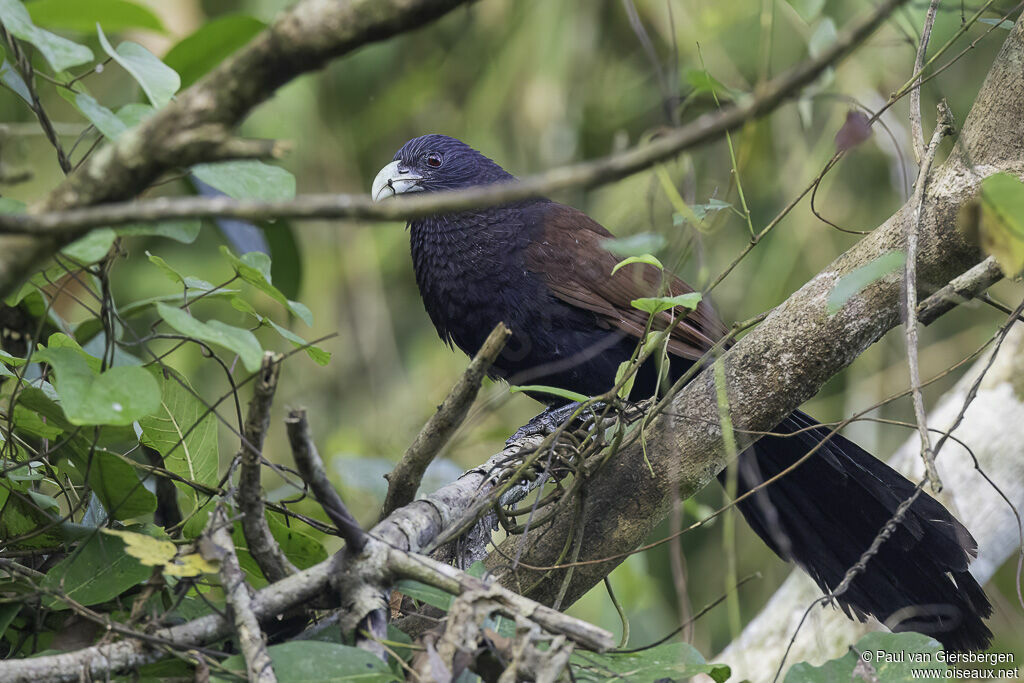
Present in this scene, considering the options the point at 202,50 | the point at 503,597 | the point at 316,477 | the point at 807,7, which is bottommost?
the point at 503,597

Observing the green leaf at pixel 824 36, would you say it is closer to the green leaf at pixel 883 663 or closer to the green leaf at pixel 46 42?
the green leaf at pixel 883 663

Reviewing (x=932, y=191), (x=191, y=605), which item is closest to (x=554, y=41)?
(x=932, y=191)

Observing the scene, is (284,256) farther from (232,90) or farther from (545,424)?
(232,90)

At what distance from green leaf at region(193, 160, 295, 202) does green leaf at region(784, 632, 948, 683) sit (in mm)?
967

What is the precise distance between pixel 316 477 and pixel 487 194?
1.76ft

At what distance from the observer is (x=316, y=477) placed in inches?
44.4

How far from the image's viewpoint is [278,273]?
9.02 ft

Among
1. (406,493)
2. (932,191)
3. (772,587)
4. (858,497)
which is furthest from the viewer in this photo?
(772,587)

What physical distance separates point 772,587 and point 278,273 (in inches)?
Answer: 121

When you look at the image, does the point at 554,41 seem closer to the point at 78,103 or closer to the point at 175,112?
the point at 78,103

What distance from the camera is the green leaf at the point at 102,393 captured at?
109cm

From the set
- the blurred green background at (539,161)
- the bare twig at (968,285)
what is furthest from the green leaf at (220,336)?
the blurred green background at (539,161)

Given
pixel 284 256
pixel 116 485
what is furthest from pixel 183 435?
pixel 284 256

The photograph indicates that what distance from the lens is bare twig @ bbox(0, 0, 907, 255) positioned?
720mm
